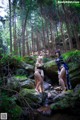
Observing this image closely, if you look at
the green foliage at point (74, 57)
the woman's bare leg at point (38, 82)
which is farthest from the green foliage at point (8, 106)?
the green foliage at point (74, 57)

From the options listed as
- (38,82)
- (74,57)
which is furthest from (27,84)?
(74,57)

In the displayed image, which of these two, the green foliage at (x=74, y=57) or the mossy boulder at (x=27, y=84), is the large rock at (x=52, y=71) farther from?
the mossy boulder at (x=27, y=84)

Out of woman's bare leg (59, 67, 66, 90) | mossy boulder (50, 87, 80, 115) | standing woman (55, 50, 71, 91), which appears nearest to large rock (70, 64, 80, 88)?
standing woman (55, 50, 71, 91)

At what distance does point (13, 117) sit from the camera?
664cm

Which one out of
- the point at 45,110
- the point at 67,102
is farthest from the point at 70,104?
the point at 45,110

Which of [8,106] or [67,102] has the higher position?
[8,106]

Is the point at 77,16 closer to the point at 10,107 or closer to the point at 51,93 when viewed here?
the point at 51,93

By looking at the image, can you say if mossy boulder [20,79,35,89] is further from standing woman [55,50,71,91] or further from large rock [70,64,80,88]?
large rock [70,64,80,88]

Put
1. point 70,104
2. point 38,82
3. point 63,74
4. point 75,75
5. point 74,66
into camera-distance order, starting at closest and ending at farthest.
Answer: point 70,104, point 63,74, point 38,82, point 75,75, point 74,66

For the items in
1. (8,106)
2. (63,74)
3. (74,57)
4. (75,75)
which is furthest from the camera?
(74,57)

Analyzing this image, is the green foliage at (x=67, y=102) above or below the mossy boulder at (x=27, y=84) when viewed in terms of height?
below

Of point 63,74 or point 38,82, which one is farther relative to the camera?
point 38,82

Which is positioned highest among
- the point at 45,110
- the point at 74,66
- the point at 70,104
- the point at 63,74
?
the point at 74,66

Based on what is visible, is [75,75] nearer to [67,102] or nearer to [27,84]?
[27,84]
